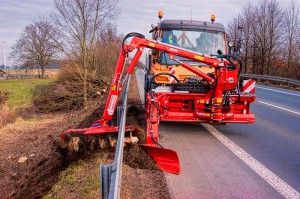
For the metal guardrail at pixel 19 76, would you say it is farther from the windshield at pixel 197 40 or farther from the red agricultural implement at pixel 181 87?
the red agricultural implement at pixel 181 87

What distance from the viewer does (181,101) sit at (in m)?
7.86

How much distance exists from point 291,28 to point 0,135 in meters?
26.2

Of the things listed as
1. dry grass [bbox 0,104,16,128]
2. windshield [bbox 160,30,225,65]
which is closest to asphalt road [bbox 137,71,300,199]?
windshield [bbox 160,30,225,65]

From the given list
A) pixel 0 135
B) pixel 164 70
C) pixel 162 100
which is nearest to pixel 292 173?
pixel 162 100

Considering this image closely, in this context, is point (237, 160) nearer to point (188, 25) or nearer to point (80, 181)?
point (80, 181)

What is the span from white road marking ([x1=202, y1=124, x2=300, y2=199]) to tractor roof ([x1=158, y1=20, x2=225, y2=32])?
135 inches

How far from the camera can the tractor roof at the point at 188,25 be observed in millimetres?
9266

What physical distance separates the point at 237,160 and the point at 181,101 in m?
2.30

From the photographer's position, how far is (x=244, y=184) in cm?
490

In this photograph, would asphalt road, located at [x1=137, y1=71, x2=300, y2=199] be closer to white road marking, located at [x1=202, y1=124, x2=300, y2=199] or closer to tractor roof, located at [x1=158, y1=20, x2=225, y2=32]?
white road marking, located at [x1=202, y1=124, x2=300, y2=199]

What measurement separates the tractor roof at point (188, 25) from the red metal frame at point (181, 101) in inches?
82.8

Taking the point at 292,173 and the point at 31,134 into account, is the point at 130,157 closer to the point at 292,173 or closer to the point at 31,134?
the point at 292,173

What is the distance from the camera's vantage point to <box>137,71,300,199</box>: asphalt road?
15.5 ft

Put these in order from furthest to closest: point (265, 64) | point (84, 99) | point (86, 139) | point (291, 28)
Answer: point (265, 64), point (291, 28), point (84, 99), point (86, 139)
